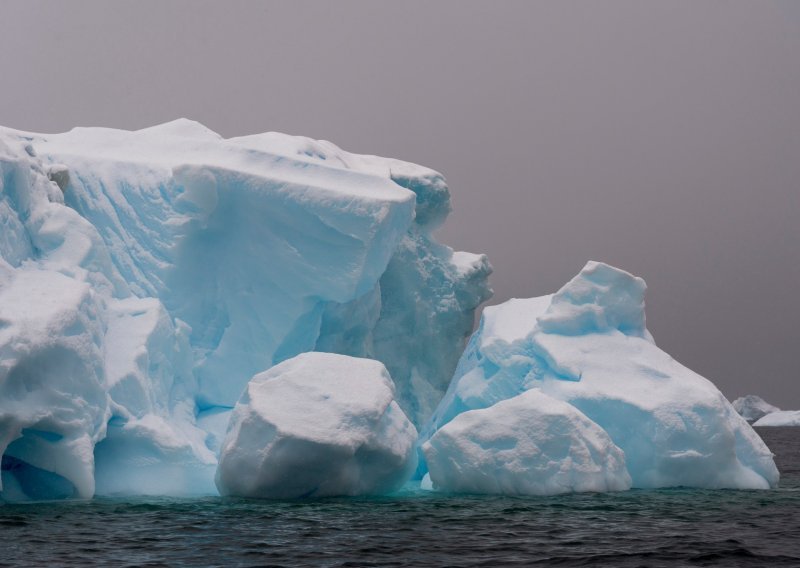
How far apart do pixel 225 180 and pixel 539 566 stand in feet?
25.7

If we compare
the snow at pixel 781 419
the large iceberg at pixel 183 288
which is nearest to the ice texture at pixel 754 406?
the snow at pixel 781 419

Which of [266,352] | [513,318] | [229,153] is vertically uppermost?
[229,153]

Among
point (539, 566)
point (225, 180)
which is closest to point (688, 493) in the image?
point (539, 566)

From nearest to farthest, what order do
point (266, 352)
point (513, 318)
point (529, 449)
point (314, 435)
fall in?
point (314, 435) → point (529, 449) → point (266, 352) → point (513, 318)

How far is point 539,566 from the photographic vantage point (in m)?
6.42

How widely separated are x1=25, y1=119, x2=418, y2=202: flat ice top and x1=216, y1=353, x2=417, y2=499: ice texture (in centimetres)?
337

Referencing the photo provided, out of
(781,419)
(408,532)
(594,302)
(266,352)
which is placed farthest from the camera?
(781,419)

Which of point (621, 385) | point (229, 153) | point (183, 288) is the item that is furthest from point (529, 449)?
point (229, 153)

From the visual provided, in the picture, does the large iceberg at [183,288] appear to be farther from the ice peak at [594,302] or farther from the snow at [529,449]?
the snow at [529,449]

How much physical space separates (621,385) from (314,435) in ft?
13.9

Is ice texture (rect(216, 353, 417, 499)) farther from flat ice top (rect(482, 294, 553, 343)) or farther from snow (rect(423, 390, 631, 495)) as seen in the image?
flat ice top (rect(482, 294, 553, 343))

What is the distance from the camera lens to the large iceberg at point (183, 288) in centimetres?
958

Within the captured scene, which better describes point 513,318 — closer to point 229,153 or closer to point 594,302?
point 594,302

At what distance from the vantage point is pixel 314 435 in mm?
9570
